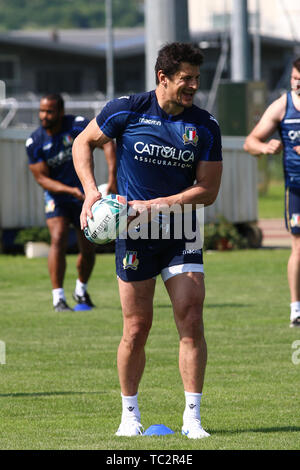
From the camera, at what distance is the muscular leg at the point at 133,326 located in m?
6.59

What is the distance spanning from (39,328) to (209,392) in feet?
10.8

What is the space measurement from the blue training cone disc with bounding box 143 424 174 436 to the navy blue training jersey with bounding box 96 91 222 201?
4.33 feet

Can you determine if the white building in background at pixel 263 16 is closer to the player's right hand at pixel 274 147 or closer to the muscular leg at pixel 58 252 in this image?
the muscular leg at pixel 58 252

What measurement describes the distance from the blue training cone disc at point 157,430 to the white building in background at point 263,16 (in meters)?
72.0

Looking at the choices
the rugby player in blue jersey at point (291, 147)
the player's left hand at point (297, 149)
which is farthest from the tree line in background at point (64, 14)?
the player's left hand at point (297, 149)

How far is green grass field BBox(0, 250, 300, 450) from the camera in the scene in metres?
6.54

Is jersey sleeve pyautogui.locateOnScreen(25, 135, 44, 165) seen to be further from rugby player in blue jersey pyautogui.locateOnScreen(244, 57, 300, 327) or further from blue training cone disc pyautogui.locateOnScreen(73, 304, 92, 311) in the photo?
rugby player in blue jersey pyautogui.locateOnScreen(244, 57, 300, 327)

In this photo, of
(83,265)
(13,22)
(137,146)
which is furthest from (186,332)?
(13,22)

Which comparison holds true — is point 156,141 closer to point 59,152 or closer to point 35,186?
point 59,152

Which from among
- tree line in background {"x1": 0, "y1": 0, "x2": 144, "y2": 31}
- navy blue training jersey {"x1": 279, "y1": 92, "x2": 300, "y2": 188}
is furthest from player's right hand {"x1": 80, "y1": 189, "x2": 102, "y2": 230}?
tree line in background {"x1": 0, "y1": 0, "x2": 144, "y2": 31}

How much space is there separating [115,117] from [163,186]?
484 mm

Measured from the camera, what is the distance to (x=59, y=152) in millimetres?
11891

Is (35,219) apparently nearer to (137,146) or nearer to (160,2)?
(160,2)

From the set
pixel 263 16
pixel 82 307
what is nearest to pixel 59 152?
Answer: pixel 82 307
